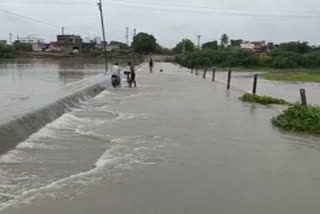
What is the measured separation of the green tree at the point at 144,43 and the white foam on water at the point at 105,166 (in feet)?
378

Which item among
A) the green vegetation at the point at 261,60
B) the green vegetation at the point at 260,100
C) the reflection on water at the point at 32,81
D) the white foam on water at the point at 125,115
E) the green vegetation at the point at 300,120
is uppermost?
the green vegetation at the point at 300,120

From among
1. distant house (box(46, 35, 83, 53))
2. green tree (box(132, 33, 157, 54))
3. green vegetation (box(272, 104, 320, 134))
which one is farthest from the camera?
green tree (box(132, 33, 157, 54))

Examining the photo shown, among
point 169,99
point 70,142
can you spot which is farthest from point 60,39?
point 70,142

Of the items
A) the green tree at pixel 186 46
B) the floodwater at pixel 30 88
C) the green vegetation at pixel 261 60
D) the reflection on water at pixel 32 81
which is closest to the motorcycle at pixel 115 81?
the floodwater at pixel 30 88

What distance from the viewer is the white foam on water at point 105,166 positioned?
7.67m

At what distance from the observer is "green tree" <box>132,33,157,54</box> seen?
128 meters

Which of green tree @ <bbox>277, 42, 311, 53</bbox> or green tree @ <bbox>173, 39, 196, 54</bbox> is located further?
green tree @ <bbox>173, 39, 196, 54</bbox>

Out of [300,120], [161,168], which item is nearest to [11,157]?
[161,168]

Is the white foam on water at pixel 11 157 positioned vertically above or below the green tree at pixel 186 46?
above

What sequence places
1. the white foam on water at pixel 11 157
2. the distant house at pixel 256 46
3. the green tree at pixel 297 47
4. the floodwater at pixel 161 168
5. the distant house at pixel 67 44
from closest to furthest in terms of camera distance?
the floodwater at pixel 161 168 → the white foam on water at pixel 11 157 → the green tree at pixel 297 47 → the distant house at pixel 256 46 → the distant house at pixel 67 44

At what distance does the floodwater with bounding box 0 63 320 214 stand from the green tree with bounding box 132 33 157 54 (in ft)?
371

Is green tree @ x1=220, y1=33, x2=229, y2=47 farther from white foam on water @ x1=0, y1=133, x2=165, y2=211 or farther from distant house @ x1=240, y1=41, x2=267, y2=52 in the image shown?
white foam on water @ x1=0, y1=133, x2=165, y2=211

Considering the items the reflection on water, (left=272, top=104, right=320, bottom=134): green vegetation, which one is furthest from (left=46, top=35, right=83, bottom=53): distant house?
(left=272, top=104, right=320, bottom=134): green vegetation

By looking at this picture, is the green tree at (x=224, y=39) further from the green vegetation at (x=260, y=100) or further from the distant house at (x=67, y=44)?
the green vegetation at (x=260, y=100)
